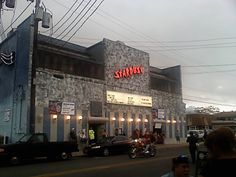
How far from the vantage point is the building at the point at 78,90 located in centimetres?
2948

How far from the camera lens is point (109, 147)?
978 inches

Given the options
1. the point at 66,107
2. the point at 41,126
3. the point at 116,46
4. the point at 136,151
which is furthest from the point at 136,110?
the point at 136,151

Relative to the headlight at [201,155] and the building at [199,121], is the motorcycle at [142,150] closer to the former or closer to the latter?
the headlight at [201,155]

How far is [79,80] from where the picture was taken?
32.8 metres

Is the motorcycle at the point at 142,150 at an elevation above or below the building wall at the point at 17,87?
below

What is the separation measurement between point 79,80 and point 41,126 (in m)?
6.04

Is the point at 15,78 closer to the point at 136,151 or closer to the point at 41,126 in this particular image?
the point at 41,126

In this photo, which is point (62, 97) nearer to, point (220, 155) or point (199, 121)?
point (220, 155)

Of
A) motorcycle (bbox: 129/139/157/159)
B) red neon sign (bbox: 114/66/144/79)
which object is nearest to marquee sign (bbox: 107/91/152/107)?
red neon sign (bbox: 114/66/144/79)

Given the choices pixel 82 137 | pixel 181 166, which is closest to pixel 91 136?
pixel 82 137

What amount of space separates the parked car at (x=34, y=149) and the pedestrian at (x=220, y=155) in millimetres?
16583

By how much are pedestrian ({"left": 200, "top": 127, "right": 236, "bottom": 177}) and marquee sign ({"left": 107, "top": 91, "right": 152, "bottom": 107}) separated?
1236 inches

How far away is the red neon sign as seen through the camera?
36.6 m

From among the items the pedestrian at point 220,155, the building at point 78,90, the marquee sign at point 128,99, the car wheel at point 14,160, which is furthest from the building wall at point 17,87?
the pedestrian at point 220,155
